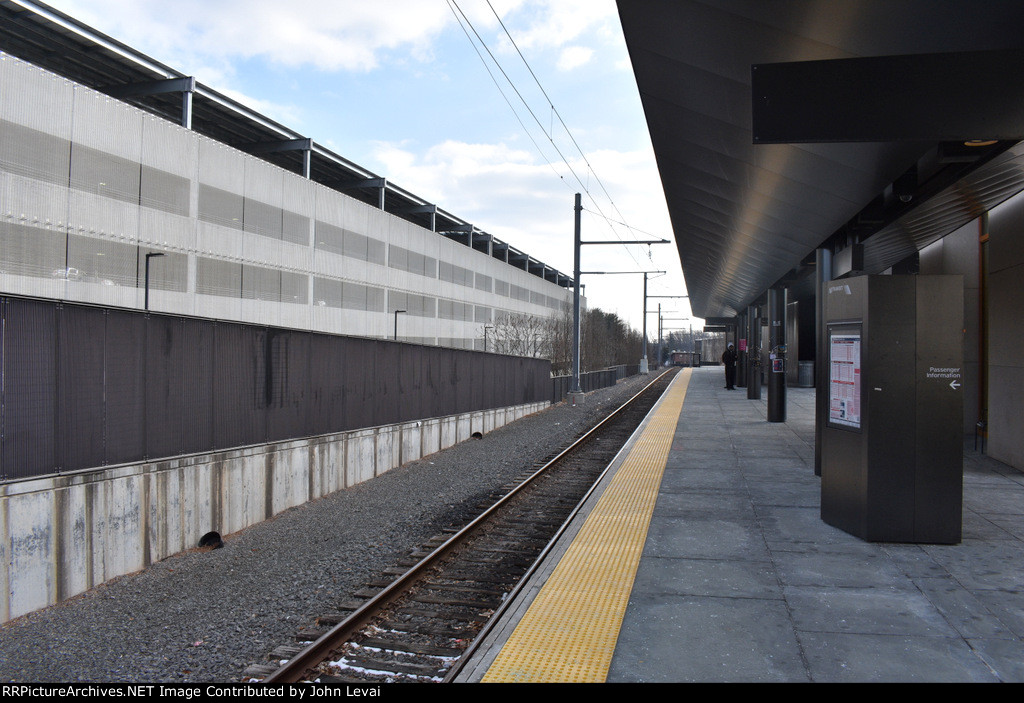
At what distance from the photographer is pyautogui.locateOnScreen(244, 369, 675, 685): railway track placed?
15.3ft

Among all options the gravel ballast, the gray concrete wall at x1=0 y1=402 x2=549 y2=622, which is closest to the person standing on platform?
the gravel ballast

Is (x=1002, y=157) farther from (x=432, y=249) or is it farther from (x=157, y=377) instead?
(x=432, y=249)

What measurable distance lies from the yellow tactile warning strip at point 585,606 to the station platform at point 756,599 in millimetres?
14

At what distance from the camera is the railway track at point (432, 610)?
4.68m

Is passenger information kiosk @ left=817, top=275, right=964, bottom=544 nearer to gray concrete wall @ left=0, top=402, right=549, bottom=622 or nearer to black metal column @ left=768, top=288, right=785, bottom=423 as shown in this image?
gray concrete wall @ left=0, top=402, right=549, bottom=622

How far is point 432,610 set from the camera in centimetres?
594

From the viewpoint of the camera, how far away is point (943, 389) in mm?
6410

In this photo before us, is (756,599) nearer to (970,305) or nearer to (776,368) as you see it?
(970,305)

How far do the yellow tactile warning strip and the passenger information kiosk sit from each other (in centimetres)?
231

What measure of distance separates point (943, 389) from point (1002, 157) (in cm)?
257

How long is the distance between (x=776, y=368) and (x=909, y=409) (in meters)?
11.0

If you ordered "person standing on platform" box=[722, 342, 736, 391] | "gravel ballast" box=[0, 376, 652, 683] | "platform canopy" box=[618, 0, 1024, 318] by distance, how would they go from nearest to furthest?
"gravel ballast" box=[0, 376, 652, 683]
"platform canopy" box=[618, 0, 1024, 318]
"person standing on platform" box=[722, 342, 736, 391]

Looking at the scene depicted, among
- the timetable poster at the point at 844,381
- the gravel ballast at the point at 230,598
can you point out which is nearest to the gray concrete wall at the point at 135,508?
the gravel ballast at the point at 230,598

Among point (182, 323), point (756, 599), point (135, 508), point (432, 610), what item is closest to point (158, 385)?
point (182, 323)
